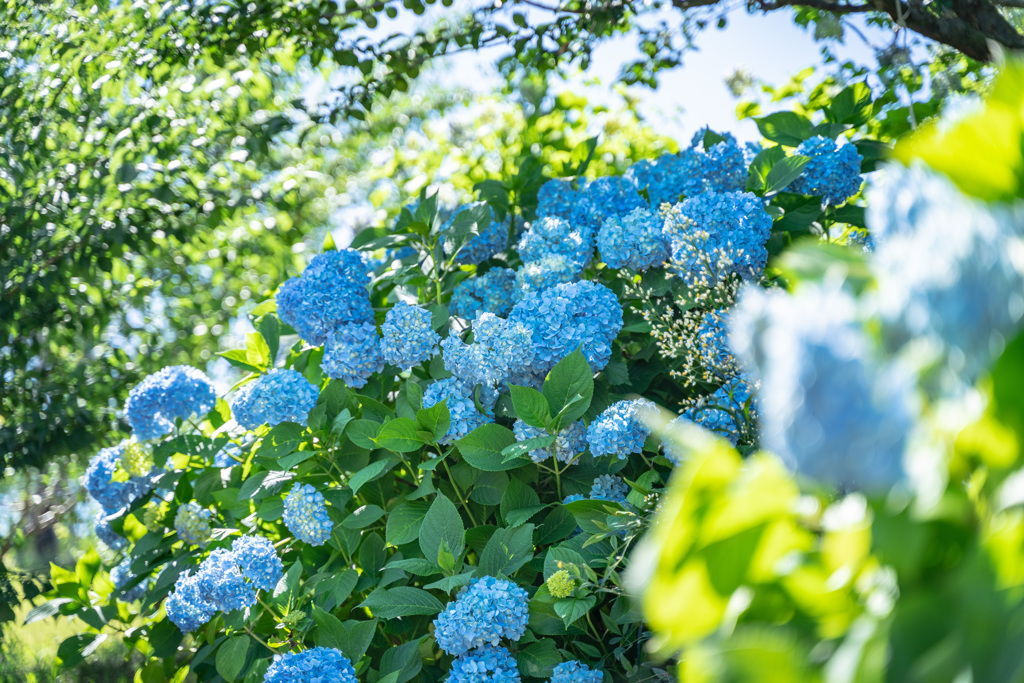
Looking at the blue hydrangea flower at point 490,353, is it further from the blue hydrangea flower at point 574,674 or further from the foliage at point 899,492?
the foliage at point 899,492

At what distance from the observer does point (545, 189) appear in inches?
78.4

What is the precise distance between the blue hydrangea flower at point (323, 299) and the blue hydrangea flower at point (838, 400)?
1.47 metres

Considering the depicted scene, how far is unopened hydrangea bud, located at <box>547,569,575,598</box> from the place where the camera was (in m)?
1.24

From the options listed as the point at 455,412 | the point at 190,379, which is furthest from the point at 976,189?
the point at 190,379

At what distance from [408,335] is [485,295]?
260 millimetres

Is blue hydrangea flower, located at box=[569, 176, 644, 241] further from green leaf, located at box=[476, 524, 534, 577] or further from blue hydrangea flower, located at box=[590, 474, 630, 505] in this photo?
green leaf, located at box=[476, 524, 534, 577]

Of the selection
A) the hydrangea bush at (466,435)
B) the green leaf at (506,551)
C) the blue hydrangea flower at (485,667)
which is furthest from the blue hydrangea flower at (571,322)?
the blue hydrangea flower at (485,667)

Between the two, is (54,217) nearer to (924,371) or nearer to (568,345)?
(568,345)

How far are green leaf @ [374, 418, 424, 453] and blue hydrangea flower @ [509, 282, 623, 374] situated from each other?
0.93 ft

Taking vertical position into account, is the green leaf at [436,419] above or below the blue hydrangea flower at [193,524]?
above

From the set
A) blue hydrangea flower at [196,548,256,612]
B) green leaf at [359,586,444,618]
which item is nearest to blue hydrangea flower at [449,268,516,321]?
green leaf at [359,586,444,618]

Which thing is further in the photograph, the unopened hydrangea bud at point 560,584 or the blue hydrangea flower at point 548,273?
the blue hydrangea flower at point 548,273

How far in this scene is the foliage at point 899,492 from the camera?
1.34 ft

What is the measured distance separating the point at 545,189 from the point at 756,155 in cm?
58
